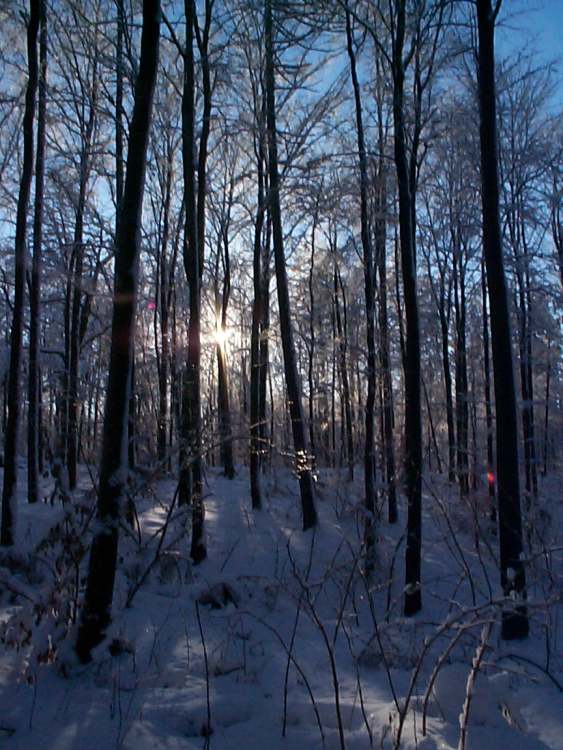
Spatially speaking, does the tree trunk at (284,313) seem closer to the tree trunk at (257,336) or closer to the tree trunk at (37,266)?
the tree trunk at (257,336)

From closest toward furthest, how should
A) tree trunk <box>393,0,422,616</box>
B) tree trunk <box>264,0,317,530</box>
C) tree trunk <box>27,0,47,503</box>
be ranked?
tree trunk <box>393,0,422,616</box> → tree trunk <box>27,0,47,503</box> → tree trunk <box>264,0,317,530</box>

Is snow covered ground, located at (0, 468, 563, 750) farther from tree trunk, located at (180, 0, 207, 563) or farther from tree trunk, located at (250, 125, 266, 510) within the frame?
tree trunk, located at (250, 125, 266, 510)

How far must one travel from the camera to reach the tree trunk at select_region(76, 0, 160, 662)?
502 cm

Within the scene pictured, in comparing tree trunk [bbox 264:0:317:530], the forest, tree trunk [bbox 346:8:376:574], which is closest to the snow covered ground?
the forest

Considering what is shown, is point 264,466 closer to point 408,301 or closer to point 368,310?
point 368,310

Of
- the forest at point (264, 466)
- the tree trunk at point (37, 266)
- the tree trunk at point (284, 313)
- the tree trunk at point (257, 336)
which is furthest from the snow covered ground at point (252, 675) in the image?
the tree trunk at point (257, 336)

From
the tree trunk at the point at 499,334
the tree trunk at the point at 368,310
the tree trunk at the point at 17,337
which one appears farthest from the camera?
the tree trunk at the point at 368,310

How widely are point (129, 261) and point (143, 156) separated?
976 millimetres

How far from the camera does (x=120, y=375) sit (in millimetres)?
5188

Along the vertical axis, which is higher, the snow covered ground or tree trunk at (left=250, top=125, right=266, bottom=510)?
tree trunk at (left=250, top=125, right=266, bottom=510)

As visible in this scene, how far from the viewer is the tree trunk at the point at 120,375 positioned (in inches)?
198

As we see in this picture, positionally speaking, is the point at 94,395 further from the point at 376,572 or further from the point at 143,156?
the point at 143,156

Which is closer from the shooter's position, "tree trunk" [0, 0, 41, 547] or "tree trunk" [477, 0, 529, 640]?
"tree trunk" [477, 0, 529, 640]

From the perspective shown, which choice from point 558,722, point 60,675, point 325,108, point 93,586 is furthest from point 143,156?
point 325,108
